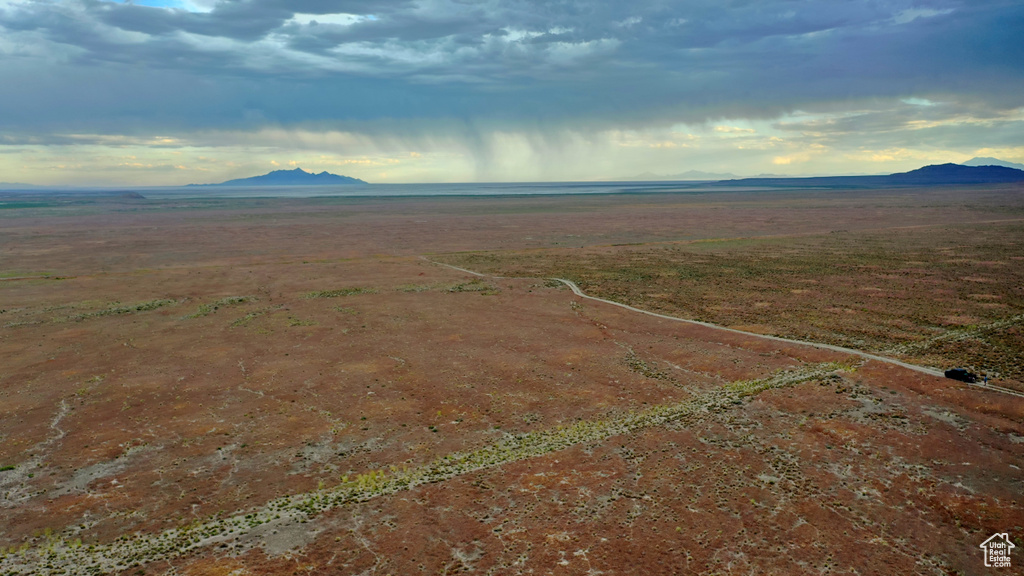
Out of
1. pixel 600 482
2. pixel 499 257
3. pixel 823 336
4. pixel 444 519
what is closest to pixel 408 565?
pixel 444 519

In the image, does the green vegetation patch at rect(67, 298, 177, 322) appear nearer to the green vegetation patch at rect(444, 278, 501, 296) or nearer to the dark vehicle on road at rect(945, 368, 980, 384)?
the green vegetation patch at rect(444, 278, 501, 296)

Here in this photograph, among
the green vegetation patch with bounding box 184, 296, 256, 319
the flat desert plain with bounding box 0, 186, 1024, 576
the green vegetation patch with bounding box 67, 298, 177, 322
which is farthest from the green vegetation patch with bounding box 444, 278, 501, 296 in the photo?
the green vegetation patch with bounding box 67, 298, 177, 322

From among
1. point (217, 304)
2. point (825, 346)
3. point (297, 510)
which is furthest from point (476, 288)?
point (297, 510)

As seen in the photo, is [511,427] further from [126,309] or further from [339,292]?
[126,309]

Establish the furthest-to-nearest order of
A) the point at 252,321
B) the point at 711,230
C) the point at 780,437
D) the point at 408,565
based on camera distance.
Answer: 1. the point at 711,230
2. the point at 252,321
3. the point at 780,437
4. the point at 408,565

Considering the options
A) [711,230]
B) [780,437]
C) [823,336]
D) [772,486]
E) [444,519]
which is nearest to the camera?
[444,519]

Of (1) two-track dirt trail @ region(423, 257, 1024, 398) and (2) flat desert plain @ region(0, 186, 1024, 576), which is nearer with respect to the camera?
(2) flat desert plain @ region(0, 186, 1024, 576)

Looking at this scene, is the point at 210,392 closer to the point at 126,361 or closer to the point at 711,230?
the point at 126,361

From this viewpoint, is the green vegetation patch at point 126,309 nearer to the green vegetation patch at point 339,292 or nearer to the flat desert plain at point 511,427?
the flat desert plain at point 511,427

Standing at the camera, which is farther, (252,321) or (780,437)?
(252,321)
